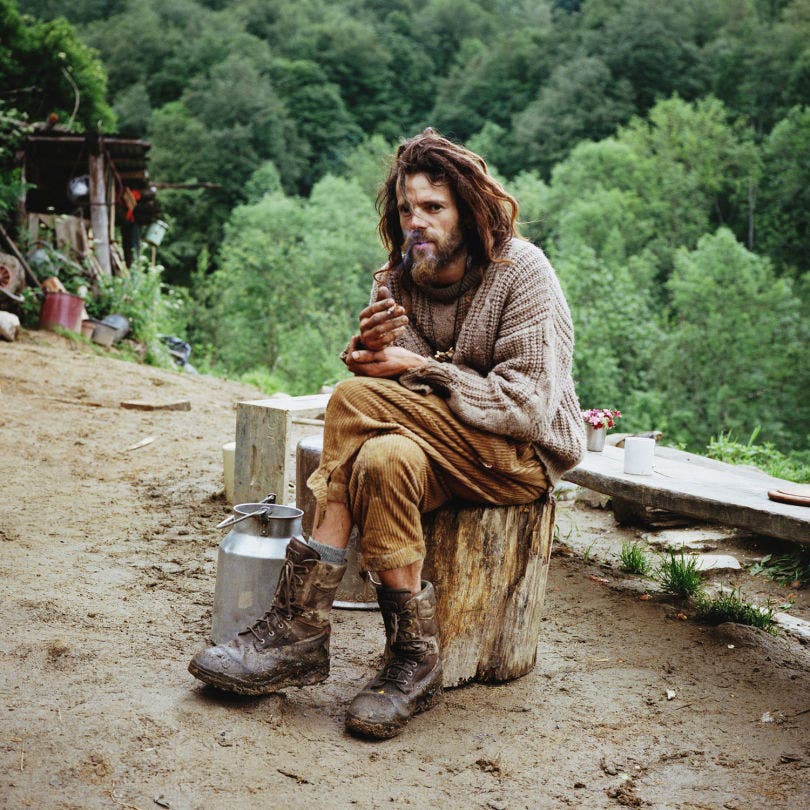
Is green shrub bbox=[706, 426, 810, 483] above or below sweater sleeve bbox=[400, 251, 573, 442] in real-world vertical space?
below

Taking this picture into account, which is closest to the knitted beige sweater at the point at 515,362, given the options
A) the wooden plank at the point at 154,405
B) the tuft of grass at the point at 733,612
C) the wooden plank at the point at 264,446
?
the tuft of grass at the point at 733,612

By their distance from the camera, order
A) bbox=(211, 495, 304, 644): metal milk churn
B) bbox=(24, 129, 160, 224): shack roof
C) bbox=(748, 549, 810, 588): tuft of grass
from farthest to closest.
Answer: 1. bbox=(24, 129, 160, 224): shack roof
2. bbox=(748, 549, 810, 588): tuft of grass
3. bbox=(211, 495, 304, 644): metal milk churn

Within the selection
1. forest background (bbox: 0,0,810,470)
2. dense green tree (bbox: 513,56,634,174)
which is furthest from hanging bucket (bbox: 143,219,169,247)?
dense green tree (bbox: 513,56,634,174)

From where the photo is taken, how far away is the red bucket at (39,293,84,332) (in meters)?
10.3

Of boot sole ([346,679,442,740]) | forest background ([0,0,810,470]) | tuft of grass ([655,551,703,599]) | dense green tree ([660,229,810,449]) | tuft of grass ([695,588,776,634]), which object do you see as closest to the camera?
boot sole ([346,679,442,740])

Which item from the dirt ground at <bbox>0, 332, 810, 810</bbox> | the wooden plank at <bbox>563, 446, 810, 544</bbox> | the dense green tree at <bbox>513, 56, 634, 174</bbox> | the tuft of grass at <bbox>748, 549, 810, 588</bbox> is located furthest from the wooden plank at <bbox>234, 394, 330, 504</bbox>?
the dense green tree at <bbox>513, 56, 634, 174</bbox>

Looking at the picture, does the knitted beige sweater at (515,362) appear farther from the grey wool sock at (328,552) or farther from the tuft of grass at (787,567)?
the tuft of grass at (787,567)

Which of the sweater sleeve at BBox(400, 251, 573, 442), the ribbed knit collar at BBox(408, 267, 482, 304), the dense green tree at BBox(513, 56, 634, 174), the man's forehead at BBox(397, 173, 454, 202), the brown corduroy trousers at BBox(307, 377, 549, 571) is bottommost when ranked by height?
the brown corduroy trousers at BBox(307, 377, 549, 571)

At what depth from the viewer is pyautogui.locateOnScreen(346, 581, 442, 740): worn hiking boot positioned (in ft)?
8.39

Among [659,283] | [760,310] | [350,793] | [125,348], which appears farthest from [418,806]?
[659,283]

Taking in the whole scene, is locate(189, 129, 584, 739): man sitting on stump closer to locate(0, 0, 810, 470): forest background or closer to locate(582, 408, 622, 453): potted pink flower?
locate(582, 408, 622, 453): potted pink flower

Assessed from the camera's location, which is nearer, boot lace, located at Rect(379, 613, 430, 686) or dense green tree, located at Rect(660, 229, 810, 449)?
boot lace, located at Rect(379, 613, 430, 686)

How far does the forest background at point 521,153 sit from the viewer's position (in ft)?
100

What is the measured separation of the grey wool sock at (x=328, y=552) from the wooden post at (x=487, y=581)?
0.35 m
